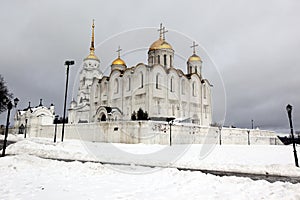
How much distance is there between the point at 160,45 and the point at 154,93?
1325cm

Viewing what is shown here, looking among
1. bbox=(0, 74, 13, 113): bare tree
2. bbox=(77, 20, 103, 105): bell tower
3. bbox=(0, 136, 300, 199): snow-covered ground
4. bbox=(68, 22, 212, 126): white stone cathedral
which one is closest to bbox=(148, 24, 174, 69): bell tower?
bbox=(68, 22, 212, 126): white stone cathedral

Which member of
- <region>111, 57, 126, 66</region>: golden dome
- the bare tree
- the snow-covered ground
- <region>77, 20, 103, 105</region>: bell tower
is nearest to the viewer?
the snow-covered ground

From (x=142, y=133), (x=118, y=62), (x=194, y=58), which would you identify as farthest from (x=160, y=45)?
(x=142, y=133)

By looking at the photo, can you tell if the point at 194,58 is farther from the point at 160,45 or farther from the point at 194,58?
the point at 160,45

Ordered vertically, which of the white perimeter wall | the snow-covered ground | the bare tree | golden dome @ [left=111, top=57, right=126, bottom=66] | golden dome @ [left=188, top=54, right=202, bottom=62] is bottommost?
the snow-covered ground

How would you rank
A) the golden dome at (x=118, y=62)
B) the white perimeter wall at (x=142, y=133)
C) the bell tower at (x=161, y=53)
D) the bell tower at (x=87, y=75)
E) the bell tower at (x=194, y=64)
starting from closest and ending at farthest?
1. the white perimeter wall at (x=142, y=133)
2. the bell tower at (x=161, y=53)
3. the golden dome at (x=118, y=62)
4. the bell tower at (x=194, y=64)
5. the bell tower at (x=87, y=75)

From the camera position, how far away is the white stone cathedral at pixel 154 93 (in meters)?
32.2

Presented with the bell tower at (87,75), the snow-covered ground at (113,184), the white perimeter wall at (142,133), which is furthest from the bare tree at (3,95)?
the snow-covered ground at (113,184)

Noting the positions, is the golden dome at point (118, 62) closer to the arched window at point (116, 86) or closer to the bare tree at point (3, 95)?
the arched window at point (116, 86)

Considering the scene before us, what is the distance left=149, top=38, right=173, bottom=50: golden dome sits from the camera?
41691 millimetres

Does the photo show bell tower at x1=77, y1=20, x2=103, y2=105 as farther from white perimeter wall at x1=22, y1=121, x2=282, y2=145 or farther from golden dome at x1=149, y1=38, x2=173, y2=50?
white perimeter wall at x1=22, y1=121, x2=282, y2=145

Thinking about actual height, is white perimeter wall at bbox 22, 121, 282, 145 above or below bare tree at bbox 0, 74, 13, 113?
below

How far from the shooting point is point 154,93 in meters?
32.0

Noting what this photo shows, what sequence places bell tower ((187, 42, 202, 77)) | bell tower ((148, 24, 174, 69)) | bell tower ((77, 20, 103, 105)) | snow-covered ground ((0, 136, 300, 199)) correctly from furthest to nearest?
bell tower ((77, 20, 103, 105)) < bell tower ((187, 42, 202, 77)) < bell tower ((148, 24, 174, 69)) < snow-covered ground ((0, 136, 300, 199))
